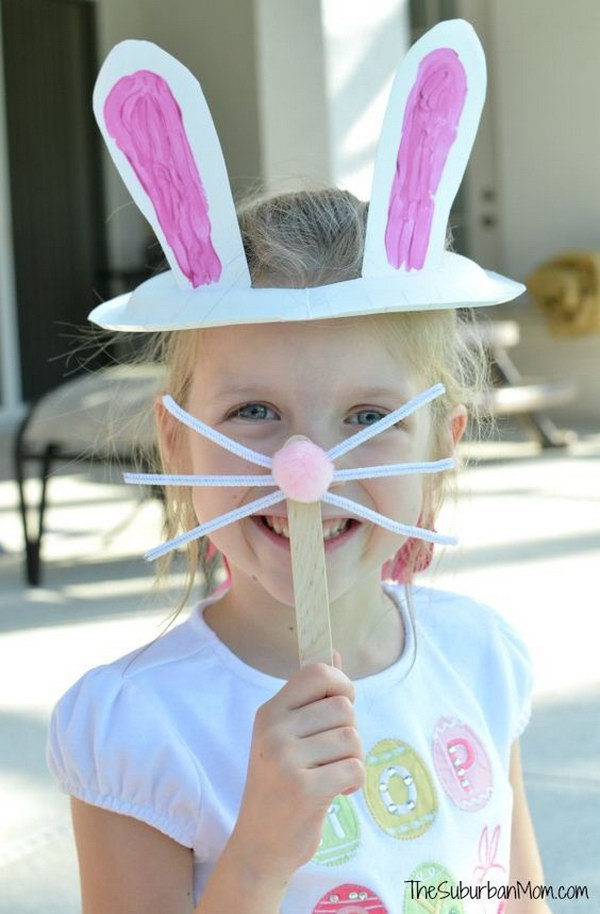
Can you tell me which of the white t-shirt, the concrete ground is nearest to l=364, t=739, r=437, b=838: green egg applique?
the white t-shirt

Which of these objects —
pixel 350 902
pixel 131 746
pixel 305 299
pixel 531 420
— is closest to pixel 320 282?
pixel 305 299

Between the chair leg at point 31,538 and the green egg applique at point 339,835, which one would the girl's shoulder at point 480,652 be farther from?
the chair leg at point 31,538

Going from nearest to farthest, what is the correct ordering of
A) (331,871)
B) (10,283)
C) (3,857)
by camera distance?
(331,871) < (3,857) < (10,283)

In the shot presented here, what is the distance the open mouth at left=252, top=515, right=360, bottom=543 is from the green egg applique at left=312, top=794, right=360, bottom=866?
226mm

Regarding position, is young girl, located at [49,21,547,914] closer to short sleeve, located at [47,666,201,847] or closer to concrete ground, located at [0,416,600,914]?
short sleeve, located at [47,666,201,847]

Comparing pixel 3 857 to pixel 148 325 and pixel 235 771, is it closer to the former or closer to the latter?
pixel 235 771

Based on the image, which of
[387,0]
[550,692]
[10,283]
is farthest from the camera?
[10,283]

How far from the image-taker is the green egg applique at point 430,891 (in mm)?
1110

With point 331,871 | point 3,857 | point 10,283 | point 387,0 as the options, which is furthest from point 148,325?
point 10,283

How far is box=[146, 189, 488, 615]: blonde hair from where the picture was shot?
1092mm

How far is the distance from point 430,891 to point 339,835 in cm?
10

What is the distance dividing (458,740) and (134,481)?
1.45 ft

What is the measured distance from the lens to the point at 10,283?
8594mm

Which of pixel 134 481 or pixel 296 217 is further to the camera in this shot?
pixel 296 217
